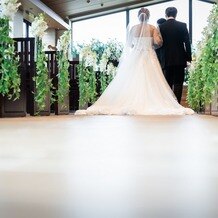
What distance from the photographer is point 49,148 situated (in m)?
1.82

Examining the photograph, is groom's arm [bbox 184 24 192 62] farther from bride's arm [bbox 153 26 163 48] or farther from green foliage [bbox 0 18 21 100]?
green foliage [bbox 0 18 21 100]

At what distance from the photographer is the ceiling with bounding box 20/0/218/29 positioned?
12852 mm

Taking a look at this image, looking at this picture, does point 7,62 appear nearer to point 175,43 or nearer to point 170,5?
point 175,43

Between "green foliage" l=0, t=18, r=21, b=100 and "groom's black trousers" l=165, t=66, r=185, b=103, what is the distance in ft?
6.77

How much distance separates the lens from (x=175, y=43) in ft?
20.8

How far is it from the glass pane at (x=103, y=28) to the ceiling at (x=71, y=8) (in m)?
0.39

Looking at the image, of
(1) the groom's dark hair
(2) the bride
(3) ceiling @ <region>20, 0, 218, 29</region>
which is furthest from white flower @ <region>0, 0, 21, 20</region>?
(3) ceiling @ <region>20, 0, 218, 29</region>

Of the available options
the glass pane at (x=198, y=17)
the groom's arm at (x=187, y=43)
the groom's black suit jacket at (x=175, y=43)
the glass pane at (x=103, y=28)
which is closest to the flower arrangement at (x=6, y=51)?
the groom's black suit jacket at (x=175, y=43)

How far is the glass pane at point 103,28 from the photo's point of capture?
55.6 ft

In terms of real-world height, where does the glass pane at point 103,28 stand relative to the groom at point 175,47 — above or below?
above

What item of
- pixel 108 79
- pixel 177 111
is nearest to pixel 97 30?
pixel 108 79

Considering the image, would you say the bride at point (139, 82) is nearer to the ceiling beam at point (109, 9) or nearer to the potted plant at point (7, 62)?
the potted plant at point (7, 62)

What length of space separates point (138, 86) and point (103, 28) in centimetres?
1089

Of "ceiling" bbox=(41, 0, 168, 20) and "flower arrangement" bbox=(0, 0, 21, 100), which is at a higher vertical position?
"ceiling" bbox=(41, 0, 168, 20)
